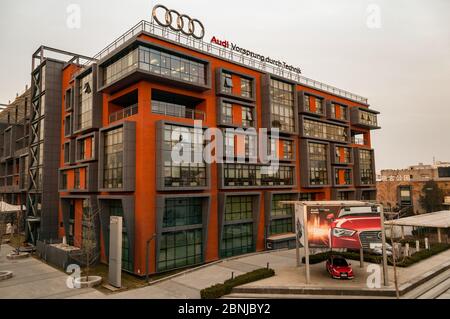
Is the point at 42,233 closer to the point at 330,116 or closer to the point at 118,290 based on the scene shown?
the point at 118,290

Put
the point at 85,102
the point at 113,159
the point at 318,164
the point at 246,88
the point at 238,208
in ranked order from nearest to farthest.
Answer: the point at 113,159 → the point at 238,208 → the point at 85,102 → the point at 246,88 → the point at 318,164

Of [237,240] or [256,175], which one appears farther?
[256,175]

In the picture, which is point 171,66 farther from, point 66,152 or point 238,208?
point 66,152

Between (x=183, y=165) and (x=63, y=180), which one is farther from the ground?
(x=183, y=165)

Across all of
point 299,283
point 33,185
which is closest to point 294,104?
point 299,283

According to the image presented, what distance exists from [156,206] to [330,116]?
3635 cm

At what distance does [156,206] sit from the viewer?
101ft

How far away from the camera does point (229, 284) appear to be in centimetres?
2523

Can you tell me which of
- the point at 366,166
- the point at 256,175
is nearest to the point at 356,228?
the point at 256,175

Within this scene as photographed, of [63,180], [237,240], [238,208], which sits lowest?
[237,240]

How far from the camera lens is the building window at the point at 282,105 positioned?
44375 mm

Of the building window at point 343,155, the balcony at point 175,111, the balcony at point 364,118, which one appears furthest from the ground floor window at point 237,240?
the balcony at point 364,118

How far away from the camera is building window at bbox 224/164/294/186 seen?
38.5 meters

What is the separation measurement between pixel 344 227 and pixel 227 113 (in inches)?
795
